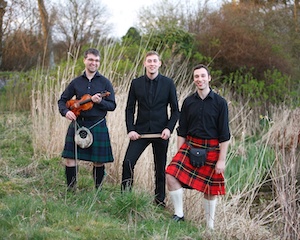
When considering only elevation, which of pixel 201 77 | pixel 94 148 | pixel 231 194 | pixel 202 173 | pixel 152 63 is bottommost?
pixel 231 194

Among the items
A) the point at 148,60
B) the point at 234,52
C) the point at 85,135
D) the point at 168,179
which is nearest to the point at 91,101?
the point at 85,135

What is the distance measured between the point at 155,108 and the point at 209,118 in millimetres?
579

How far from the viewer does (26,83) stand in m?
10.7

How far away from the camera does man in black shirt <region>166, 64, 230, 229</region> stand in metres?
3.93

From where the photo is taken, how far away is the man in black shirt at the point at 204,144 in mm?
3926

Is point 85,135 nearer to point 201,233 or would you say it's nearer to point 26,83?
point 201,233

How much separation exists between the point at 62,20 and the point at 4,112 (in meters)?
11.7

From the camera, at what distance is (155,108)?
168 inches

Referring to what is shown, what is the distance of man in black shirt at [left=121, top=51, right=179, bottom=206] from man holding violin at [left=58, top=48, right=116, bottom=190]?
0.28 m

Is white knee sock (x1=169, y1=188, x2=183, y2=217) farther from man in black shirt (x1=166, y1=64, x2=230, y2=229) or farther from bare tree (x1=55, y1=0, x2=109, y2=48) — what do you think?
bare tree (x1=55, y1=0, x2=109, y2=48)

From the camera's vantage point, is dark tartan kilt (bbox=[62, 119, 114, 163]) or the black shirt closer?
the black shirt

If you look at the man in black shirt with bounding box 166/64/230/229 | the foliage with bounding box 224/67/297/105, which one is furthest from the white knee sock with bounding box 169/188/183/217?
the foliage with bounding box 224/67/297/105

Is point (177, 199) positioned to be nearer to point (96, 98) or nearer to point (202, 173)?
point (202, 173)

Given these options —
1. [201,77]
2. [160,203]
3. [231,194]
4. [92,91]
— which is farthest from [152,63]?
[231,194]
